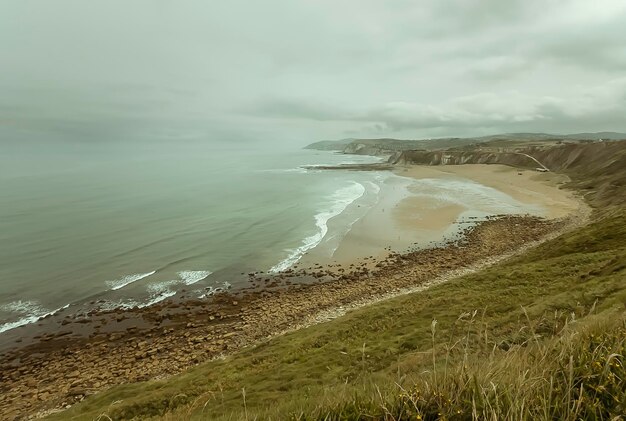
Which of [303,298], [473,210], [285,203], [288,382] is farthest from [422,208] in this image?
[288,382]

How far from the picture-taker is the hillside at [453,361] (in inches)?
122

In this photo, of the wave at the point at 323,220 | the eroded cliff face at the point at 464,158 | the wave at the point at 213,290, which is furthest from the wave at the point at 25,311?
the eroded cliff face at the point at 464,158

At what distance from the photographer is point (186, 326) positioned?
19.2 metres

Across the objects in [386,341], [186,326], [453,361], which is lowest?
[186,326]

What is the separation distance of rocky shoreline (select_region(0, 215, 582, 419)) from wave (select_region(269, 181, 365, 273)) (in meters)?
2.55

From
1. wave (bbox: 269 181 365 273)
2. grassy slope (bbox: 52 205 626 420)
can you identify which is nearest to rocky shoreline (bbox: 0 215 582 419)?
grassy slope (bbox: 52 205 626 420)

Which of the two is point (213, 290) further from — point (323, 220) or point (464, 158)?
point (464, 158)

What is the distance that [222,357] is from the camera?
608 inches

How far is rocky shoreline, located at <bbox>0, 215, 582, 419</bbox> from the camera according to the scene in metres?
14.8

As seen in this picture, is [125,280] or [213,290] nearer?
[213,290]

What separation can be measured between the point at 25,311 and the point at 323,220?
99.9 ft

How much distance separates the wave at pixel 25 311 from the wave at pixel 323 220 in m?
14.8

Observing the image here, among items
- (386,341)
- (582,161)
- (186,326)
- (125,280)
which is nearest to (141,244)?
(125,280)

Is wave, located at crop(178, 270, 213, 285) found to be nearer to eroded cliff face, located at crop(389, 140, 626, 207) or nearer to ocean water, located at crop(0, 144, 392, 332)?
ocean water, located at crop(0, 144, 392, 332)
